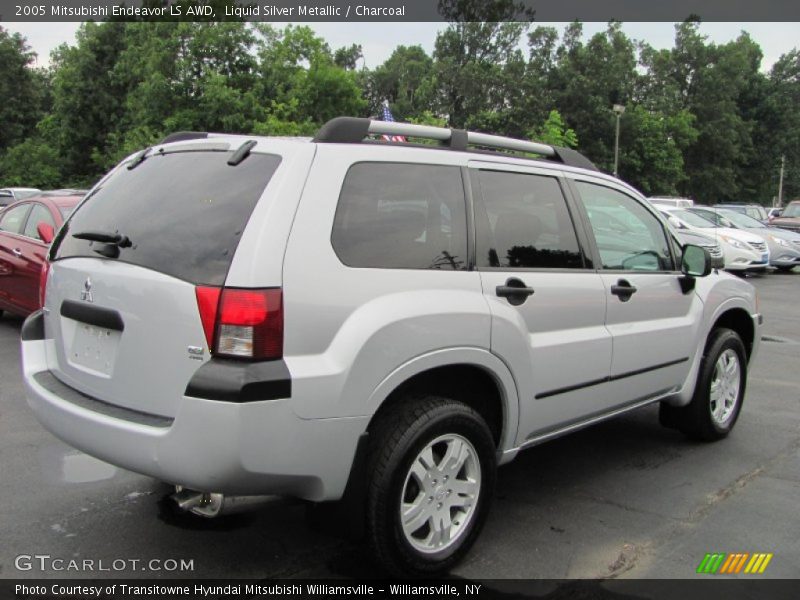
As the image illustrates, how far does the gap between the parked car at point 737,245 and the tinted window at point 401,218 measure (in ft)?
46.7

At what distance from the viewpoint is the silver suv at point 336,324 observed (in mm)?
2500

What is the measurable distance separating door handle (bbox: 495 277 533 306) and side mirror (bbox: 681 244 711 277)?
1.65 metres

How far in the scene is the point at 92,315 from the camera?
2877 mm

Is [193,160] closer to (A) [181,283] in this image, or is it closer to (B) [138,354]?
(A) [181,283]

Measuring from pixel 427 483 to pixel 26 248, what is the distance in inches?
252

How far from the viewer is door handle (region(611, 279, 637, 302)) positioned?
12.6 ft

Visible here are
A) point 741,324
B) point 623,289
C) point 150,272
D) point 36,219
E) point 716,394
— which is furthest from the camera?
point 36,219

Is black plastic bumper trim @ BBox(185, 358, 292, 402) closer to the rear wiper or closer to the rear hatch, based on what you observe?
the rear hatch

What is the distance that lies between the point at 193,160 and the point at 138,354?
0.87 meters

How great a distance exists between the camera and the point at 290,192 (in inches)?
104

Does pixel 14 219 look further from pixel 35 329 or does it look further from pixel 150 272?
pixel 150 272

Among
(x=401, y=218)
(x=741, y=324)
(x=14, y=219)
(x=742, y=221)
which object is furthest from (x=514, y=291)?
(x=742, y=221)

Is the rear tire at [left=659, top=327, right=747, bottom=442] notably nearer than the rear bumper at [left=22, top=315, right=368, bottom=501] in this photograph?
No

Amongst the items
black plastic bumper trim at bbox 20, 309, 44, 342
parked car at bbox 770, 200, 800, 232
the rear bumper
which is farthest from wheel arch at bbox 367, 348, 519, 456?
parked car at bbox 770, 200, 800, 232
